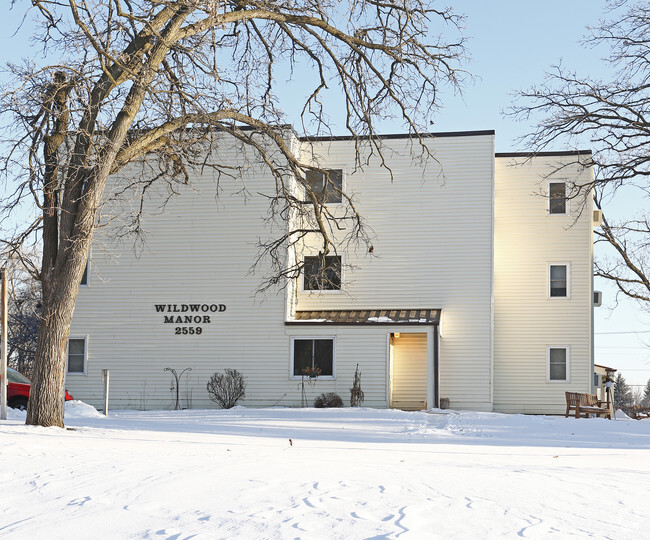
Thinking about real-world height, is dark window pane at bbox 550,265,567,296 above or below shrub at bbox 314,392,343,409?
above

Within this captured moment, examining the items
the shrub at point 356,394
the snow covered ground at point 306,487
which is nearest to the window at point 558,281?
the shrub at point 356,394

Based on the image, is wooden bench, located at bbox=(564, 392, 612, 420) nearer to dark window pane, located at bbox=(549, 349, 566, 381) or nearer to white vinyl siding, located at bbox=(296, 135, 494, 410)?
dark window pane, located at bbox=(549, 349, 566, 381)

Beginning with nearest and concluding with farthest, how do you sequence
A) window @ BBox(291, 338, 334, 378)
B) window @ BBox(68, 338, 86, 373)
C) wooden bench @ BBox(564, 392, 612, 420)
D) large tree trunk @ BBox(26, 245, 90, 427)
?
large tree trunk @ BBox(26, 245, 90, 427) → wooden bench @ BBox(564, 392, 612, 420) → window @ BBox(291, 338, 334, 378) → window @ BBox(68, 338, 86, 373)

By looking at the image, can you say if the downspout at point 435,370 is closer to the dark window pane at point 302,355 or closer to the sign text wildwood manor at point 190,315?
→ the dark window pane at point 302,355

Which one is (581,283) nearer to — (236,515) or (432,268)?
(432,268)

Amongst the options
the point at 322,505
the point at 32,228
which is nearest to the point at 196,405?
the point at 32,228

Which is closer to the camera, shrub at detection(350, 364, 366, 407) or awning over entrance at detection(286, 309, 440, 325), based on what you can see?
shrub at detection(350, 364, 366, 407)

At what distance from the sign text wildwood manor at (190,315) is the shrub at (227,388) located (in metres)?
1.69

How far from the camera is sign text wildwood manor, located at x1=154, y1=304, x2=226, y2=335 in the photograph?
2684 centimetres

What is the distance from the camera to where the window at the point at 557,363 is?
27750 millimetres

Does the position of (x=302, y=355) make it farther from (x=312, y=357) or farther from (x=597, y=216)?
(x=597, y=216)

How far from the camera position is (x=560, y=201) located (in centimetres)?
2845

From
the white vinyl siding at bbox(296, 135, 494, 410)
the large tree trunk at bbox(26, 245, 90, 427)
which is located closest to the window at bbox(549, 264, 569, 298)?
the white vinyl siding at bbox(296, 135, 494, 410)

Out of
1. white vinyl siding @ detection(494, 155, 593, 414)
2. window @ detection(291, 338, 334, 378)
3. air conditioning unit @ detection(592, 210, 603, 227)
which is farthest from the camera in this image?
air conditioning unit @ detection(592, 210, 603, 227)
